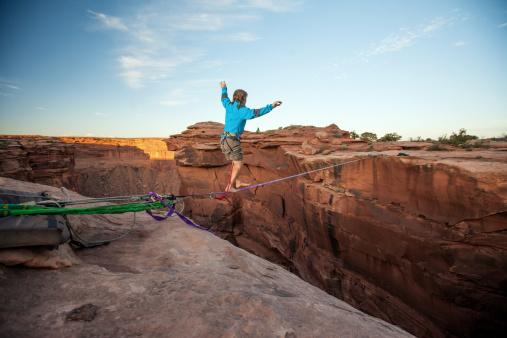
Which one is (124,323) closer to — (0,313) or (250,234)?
(0,313)

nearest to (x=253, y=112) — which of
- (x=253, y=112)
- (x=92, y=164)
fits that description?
(x=253, y=112)

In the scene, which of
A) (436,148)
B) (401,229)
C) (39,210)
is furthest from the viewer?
(436,148)

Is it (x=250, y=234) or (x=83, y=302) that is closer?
(x=83, y=302)

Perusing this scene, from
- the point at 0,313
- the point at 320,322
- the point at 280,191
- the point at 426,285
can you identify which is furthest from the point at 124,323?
the point at 280,191

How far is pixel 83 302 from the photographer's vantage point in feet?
7.05

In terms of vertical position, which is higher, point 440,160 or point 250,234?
point 440,160

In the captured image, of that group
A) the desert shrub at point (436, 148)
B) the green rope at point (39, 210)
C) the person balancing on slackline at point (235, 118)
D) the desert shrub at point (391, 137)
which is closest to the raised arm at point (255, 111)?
the person balancing on slackline at point (235, 118)

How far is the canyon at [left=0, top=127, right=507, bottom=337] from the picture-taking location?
5.68m

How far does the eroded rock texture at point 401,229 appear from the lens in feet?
18.4

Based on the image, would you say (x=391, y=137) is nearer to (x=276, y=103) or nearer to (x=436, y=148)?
(x=436, y=148)

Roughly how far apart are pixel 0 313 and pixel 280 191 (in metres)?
12.2

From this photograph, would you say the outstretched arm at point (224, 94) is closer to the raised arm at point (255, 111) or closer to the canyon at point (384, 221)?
the raised arm at point (255, 111)

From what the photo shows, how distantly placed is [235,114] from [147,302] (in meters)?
4.61

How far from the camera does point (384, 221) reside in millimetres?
7539
